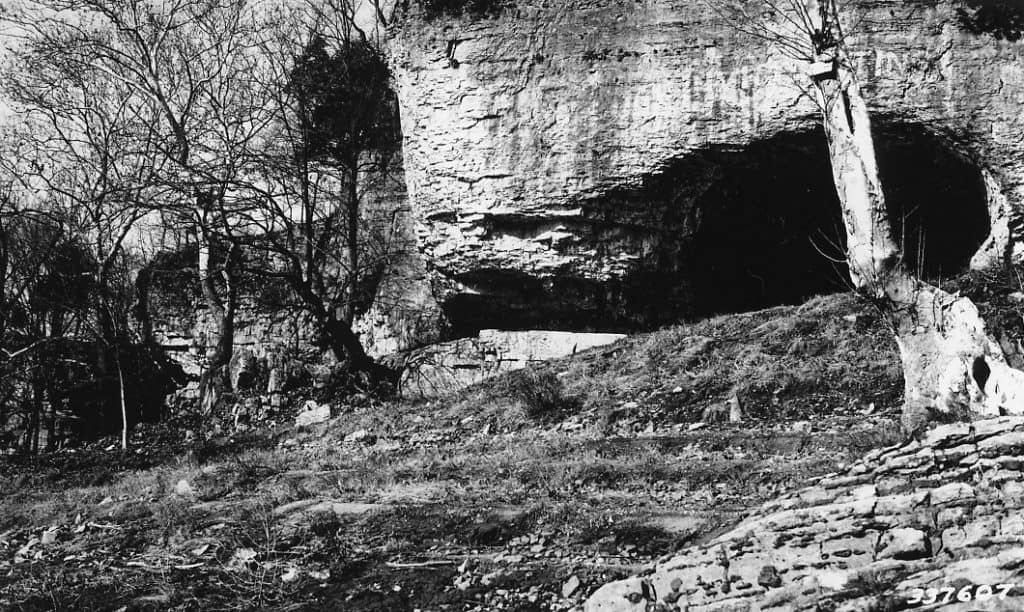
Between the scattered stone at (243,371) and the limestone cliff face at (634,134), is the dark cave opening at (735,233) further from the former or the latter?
the scattered stone at (243,371)

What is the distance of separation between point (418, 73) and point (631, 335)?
4357mm

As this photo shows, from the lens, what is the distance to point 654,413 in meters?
8.76

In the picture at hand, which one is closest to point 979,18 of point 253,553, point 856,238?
point 856,238

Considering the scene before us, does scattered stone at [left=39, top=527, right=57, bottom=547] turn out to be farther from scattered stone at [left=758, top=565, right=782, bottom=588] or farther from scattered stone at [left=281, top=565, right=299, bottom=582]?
scattered stone at [left=758, top=565, right=782, bottom=588]

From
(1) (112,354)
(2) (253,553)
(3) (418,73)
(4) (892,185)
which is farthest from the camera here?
(1) (112,354)

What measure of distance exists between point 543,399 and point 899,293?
3.78 meters

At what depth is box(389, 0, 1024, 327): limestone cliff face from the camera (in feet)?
35.0

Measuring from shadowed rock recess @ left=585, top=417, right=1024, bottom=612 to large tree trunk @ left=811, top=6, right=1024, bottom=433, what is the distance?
2125 millimetres

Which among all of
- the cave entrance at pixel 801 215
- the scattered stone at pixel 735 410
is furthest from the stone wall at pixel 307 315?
the scattered stone at pixel 735 410

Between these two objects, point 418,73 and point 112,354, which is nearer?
point 418,73

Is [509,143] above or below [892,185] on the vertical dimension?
above

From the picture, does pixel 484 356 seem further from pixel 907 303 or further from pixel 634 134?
pixel 907 303

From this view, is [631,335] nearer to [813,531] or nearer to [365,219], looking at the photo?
[365,219]

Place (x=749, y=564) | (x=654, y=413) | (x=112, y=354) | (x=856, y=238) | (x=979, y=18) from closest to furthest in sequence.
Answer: (x=749, y=564) < (x=856, y=238) < (x=654, y=413) < (x=979, y=18) < (x=112, y=354)
